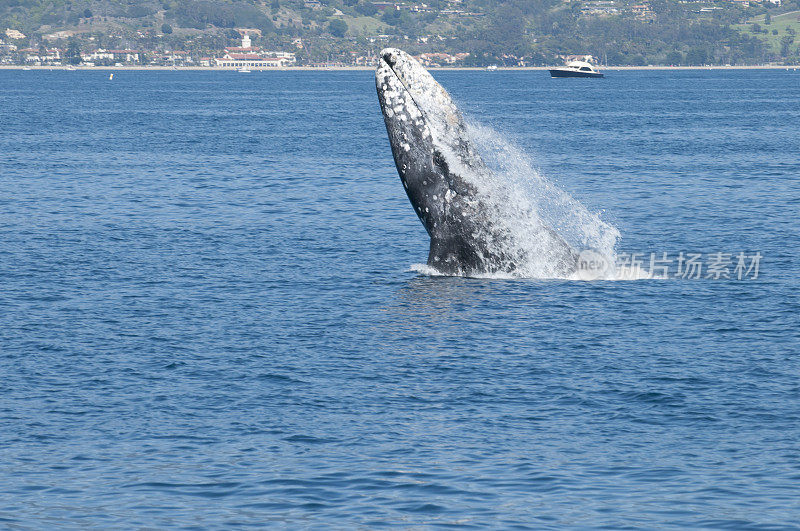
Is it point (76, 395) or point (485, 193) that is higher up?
point (485, 193)

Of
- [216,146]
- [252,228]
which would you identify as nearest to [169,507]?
[252,228]

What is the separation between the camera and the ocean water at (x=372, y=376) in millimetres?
15297

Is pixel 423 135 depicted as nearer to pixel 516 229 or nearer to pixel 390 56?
pixel 390 56

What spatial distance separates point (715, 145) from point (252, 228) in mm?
48612

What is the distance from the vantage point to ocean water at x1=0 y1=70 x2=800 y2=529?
15.3 metres

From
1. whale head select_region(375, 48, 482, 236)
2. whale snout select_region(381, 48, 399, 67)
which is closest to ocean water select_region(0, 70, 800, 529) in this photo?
whale head select_region(375, 48, 482, 236)

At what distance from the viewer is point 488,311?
2544cm

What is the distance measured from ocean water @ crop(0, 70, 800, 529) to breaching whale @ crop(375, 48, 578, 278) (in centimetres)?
154

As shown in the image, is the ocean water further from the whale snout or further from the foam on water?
the whale snout

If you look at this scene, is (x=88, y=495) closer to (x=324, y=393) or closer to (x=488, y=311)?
(x=324, y=393)

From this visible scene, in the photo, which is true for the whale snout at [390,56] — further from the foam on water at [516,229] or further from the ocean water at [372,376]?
the ocean water at [372,376]

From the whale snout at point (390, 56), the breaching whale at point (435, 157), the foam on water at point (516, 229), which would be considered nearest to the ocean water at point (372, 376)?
the foam on water at point (516, 229)

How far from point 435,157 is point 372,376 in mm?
7900

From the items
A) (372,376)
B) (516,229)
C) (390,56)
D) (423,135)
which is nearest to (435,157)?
(423,135)
